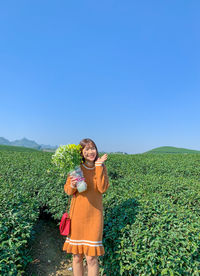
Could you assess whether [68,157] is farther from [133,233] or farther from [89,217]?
[133,233]

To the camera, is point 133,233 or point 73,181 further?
point 133,233

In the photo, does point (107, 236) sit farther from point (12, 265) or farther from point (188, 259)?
point (12, 265)

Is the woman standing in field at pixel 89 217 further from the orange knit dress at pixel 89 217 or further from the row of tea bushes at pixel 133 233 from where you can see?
the row of tea bushes at pixel 133 233

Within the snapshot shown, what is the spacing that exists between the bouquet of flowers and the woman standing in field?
92mm

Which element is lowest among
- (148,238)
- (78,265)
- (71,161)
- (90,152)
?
(78,265)

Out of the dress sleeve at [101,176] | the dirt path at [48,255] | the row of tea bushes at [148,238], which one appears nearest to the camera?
the dress sleeve at [101,176]

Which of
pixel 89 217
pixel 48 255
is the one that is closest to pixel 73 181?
pixel 89 217

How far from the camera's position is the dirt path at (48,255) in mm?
3609

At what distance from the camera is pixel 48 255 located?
13.1ft

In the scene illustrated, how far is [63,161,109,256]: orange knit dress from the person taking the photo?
104 inches

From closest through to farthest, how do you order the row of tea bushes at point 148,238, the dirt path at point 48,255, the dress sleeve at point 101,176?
1. the dress sleeve at point 101,176
2. the row of tea bushes at point 148,238
3. the dirt path at point 48,255

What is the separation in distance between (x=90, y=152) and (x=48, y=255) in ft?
8.61

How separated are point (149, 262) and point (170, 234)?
493 millimetres

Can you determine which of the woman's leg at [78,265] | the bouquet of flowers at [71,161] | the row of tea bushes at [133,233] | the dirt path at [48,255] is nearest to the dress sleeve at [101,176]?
the bouquet of flowers at [71,161]
